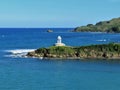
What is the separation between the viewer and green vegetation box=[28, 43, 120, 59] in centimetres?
10031

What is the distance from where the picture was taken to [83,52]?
3981 inches

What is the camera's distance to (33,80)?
66688 mm

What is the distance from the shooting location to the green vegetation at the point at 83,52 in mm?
100312

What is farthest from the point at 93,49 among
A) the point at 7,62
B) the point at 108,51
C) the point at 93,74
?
the point at 93,74

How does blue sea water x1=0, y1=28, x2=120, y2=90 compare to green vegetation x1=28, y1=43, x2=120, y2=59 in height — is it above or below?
below

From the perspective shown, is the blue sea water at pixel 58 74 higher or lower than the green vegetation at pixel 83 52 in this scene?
lower

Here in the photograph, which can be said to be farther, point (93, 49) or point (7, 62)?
point (93, 49)

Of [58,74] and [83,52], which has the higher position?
[83,52]

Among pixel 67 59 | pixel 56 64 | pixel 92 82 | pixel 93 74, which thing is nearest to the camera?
pixel 92 82

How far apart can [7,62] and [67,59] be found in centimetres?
1336

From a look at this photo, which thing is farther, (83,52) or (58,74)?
(83,52)

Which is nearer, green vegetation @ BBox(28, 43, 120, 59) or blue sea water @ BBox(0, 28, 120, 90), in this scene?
blue sea water @ BBox(0, 28, 120, 90)

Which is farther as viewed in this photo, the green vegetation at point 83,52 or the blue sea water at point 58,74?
the green vegetation at point 83,52

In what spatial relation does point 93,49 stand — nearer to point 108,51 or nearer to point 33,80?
point 108,51
